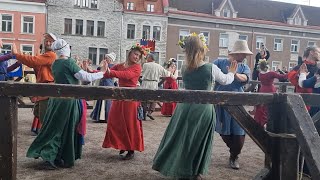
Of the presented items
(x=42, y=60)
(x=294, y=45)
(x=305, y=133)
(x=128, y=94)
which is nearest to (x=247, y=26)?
(x=294, y=45)

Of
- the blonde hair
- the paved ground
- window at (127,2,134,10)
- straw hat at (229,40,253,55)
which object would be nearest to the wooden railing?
the blonde hair

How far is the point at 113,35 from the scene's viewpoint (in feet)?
104

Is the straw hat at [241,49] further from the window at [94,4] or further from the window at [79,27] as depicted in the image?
the window at [94,4]

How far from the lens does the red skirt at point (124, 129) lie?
197 inches

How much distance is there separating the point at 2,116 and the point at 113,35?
29.7 meters

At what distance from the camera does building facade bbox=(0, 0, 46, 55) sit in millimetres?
29494

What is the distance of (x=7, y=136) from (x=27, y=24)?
29635 millimetres

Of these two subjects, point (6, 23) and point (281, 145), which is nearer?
point (281, 145)

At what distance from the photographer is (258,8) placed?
125 ft

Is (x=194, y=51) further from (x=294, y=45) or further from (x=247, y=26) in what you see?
(x=294, y=45)

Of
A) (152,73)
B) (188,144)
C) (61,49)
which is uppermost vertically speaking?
(61,49)

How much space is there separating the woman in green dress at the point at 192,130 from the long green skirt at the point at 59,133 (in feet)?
3.90

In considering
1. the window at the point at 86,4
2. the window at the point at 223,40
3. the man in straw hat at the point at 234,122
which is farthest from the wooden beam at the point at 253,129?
the window at the point at 223,40

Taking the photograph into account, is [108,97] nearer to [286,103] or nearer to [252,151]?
[286,103]
